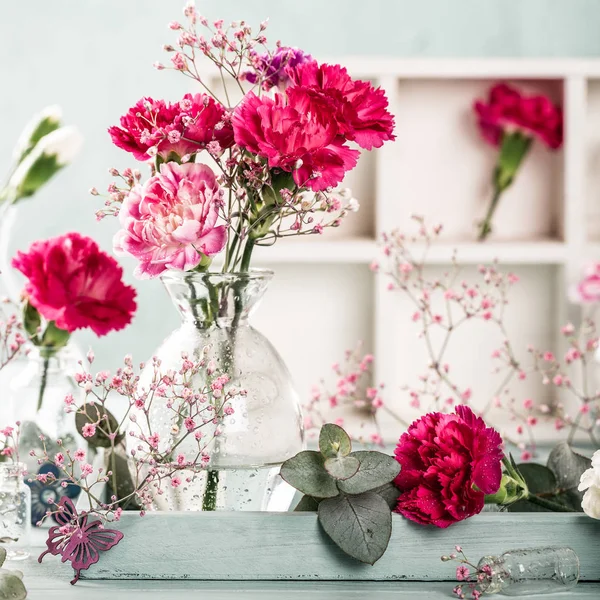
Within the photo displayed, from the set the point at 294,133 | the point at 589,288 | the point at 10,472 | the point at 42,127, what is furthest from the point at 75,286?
the point at 589,288

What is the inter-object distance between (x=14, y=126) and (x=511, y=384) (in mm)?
1618

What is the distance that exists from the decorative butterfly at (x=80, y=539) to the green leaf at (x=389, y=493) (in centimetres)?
19

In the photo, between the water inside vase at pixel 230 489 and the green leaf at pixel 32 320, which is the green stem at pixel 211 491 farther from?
the green leaf at pixel 32 320

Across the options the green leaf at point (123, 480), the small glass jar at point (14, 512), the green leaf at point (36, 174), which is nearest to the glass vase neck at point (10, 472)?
the small glass jar at point (14, 512)

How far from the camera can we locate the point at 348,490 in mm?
607

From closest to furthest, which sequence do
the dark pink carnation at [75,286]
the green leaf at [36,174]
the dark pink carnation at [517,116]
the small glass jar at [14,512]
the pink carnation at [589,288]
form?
the small glass jar at [14,512], the dark pink carnation at [75,286], the green leaf at [36,174], the pink carnation at [589,288], the dark pink carnation at [517,116]

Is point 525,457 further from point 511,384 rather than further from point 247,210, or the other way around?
point 511,384

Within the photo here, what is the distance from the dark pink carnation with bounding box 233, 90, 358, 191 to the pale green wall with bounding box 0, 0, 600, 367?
6.45 ft

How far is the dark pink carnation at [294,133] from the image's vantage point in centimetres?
59

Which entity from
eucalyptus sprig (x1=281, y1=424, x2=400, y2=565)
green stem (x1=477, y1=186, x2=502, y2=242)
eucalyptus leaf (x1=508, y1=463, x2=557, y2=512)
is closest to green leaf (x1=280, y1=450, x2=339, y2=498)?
eucalyptus sprig (x1=281, y1=424, x2=400, y2=565)

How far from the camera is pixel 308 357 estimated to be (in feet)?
7.38

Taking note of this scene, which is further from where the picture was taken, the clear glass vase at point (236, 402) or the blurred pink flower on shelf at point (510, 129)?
the blurred pink flower on shelf at point (510, 129)

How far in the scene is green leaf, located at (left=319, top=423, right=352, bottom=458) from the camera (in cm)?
63

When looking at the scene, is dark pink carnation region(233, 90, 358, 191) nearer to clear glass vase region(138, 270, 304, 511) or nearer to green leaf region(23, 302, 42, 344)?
clear glass vase region(138, 270, 304, 511)
